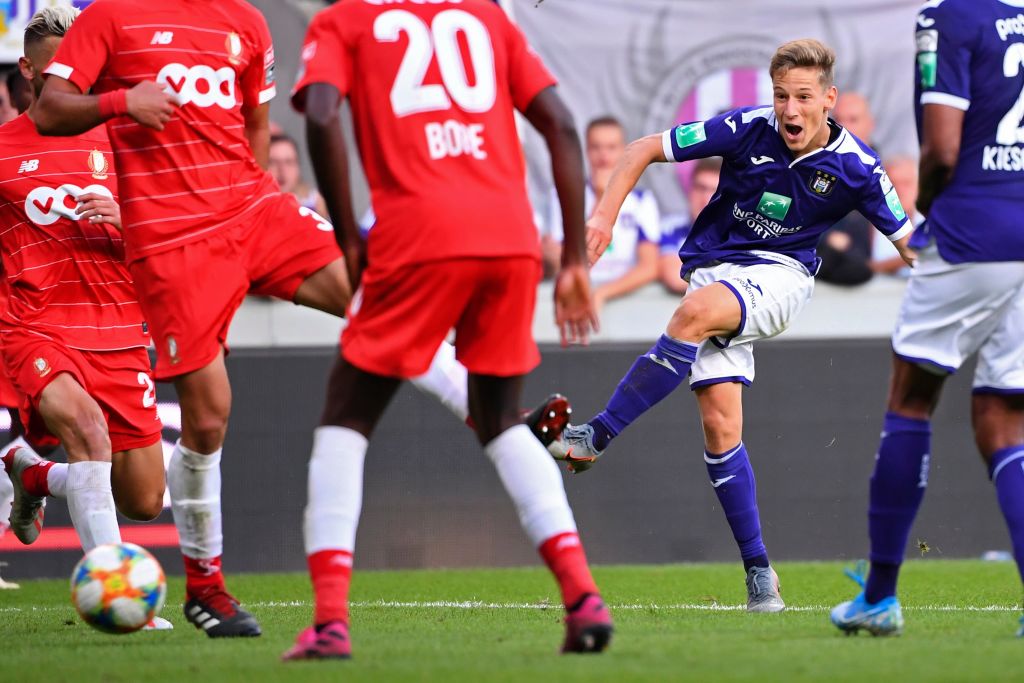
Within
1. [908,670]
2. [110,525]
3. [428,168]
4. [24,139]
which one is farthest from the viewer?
[24,139]

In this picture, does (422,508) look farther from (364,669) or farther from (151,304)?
(364,669)

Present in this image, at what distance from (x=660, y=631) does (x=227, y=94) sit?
2.49 metres

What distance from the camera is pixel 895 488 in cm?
483

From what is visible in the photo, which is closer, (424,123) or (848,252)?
(424,123)

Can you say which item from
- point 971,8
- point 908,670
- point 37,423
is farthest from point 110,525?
point 971,8

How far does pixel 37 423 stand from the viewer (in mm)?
6969

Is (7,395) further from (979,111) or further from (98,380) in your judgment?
(979,111)

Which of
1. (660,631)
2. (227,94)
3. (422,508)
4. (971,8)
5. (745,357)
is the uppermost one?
(971,8)

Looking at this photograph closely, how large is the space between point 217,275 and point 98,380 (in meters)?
1.52

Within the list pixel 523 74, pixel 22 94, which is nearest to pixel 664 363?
pixel 523 74

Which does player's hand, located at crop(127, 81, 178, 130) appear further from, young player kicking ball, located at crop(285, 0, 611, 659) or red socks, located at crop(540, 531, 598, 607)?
red socks, located at crop(540, 531, 598, 607)

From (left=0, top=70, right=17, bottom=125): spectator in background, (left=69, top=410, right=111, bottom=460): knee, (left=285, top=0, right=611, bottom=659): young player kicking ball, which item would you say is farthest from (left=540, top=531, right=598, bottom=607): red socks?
(left=0, top=70, right=17, bottom=125): spectator in background

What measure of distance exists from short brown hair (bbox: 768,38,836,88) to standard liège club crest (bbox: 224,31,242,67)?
2.24 metres

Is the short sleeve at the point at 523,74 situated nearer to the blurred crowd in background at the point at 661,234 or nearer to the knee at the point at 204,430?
the knee at the point at 204,430
